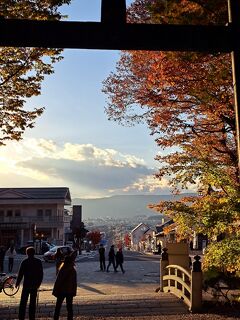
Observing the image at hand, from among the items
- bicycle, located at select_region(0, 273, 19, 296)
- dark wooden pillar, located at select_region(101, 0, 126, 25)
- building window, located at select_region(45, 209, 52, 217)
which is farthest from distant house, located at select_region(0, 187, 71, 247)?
dark wooden pillar, located at select_region(101, 0, 126, 25)

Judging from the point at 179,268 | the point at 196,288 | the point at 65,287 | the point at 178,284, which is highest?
the point at 179,268

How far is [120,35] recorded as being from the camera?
6.30 metres

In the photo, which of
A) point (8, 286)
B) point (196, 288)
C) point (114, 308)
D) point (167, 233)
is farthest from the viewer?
point (167, 233)

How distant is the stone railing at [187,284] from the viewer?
13.0 metres

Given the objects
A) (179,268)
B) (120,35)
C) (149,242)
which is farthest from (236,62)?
(149,242)

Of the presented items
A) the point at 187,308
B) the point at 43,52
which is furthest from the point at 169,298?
the point at 43,52

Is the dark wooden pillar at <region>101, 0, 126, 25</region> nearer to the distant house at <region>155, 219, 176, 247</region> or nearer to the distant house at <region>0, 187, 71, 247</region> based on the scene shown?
the distant house at <region>155, 219, 176, 247</region>

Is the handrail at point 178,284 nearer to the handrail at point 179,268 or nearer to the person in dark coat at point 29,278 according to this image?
the handrail at point 179,268

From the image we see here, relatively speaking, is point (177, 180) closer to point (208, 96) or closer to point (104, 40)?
point (208, 96)

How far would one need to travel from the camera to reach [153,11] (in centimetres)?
892

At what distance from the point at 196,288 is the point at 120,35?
30.0ft

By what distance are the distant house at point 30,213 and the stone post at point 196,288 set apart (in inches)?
2271

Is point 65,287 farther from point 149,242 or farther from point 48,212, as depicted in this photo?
point 149,242

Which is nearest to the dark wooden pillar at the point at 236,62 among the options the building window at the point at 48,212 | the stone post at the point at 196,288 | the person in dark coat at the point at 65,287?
the person in dark coat at the point at 65,287
